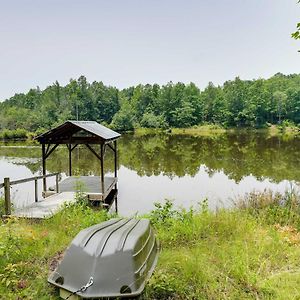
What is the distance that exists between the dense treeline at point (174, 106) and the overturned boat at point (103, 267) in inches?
1860

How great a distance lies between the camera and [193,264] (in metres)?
3.61

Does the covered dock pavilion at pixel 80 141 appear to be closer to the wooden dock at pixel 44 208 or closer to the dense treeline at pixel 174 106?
the wooden dock at pixel 44 208

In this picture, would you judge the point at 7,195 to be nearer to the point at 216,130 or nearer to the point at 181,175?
the point at 181,175

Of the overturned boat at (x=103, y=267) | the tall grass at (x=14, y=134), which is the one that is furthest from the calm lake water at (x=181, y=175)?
the tall grass at (x=14, y=134)

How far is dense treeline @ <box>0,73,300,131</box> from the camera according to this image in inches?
2042

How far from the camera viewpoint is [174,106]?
55.6m

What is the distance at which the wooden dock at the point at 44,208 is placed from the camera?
710 centimetres

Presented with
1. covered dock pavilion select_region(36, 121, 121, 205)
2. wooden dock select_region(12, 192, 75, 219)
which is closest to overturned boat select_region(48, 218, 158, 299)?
wooden dock select_region(12, 192, 75, 219)

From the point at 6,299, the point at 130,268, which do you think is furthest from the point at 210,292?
the point at 6,299

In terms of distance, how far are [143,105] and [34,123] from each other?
21.5 metres

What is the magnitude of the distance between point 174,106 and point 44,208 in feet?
161

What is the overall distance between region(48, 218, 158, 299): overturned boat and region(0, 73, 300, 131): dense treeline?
47250 millimetres

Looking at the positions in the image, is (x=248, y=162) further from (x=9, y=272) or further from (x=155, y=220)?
(x=9, y=272)

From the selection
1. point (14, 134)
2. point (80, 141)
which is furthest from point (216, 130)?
point (80, 141)
